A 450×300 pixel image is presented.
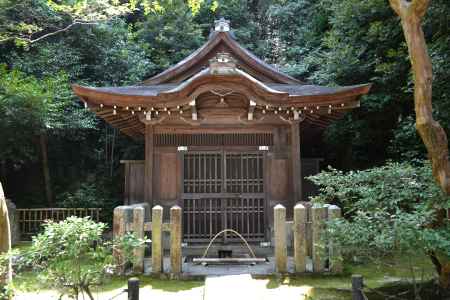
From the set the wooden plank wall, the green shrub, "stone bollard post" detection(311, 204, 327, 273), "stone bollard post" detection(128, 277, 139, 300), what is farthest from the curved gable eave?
"stone bollard post" detection(128, 277, 139, 300)

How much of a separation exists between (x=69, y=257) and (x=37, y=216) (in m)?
9.36

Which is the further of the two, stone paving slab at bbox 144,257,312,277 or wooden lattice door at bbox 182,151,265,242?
wooden lattice door at bbox 182,151,265,242

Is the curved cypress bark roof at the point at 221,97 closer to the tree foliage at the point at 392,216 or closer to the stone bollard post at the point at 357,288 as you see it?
the tree foliage at the point at 392,216

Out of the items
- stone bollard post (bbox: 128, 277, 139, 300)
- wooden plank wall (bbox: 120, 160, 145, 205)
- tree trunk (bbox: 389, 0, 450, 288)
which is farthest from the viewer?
wooden plank wall (bbox: 120, 160, 145, 205)

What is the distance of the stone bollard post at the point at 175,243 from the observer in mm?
6109

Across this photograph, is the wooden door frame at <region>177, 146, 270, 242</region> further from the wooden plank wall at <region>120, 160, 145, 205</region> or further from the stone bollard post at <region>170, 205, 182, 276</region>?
the stone bollard post at <region>170, 205, 182, 276</region>

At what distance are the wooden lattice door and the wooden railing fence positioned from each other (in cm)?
357

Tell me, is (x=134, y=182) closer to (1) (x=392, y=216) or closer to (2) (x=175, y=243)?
(2) (x=175, y=243)

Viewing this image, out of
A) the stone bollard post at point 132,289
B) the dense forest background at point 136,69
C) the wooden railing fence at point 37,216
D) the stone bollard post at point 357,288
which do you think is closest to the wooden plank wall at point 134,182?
the wooden railing fence at point 37,216

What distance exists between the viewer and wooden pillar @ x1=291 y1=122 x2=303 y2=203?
8.20 meters

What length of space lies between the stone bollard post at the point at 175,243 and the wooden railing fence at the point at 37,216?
5.34 m

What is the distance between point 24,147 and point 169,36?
297 inches

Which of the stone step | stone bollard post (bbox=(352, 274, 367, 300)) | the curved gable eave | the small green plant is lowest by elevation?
the stone step

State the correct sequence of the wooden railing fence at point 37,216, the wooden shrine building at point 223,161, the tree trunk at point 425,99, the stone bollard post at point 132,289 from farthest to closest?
the wooden railing fence at point 37,216 → the wooden shrine building at point 223,161 → the tree trunk at point 425,99 → the stone bollard post at point 132,289
